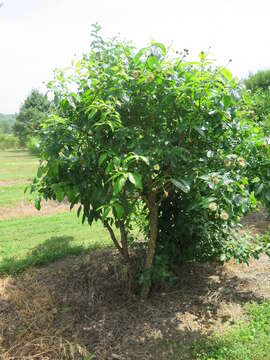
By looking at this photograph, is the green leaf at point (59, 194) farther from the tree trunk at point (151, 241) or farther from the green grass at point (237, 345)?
the green grass at point (237, 345)

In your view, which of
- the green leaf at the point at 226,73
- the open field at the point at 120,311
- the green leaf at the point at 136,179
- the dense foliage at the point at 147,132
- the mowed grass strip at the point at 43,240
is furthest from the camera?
the mowed grass strip at the point at 43,240

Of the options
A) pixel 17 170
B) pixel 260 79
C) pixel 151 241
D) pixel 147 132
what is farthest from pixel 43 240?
pixel 260 79

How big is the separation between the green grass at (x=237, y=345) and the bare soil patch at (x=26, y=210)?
15.3 ft

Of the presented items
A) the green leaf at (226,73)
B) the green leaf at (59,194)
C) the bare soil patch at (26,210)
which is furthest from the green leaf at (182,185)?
the bare soil patch at (26,210)

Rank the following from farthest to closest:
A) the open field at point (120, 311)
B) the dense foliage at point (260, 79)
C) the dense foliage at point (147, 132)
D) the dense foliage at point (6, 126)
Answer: the dense foliage at point (6, 126) → the dense foliage at point (260, 79) → the open field at point (120, 311) → the dense foliage at point (147, 132)

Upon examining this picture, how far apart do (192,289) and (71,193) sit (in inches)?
64.9

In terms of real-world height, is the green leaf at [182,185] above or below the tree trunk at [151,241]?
above

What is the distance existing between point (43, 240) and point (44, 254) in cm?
80

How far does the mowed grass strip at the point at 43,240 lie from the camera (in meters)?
3.65

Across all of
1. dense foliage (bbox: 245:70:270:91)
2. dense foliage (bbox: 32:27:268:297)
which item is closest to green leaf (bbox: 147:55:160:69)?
dense foliage (bbox: 32:27:268:297)

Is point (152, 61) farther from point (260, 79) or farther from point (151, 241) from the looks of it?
point (260, 79)

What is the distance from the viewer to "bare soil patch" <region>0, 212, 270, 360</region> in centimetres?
219

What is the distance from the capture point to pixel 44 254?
375 cm

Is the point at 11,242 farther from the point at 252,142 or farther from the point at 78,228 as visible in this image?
the point at 252,142
